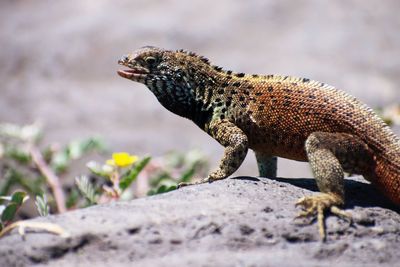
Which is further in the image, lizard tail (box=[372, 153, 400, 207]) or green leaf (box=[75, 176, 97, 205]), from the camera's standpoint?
green leaf (box=[75, 176, 97, 205])

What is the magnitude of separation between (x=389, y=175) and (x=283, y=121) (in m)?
1.05

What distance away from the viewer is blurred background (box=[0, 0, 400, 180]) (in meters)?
13.4

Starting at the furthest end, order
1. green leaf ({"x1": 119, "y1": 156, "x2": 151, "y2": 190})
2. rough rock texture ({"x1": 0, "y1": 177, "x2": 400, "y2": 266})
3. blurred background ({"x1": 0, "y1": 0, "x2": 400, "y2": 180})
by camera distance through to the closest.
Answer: blurred background ({"x1": 0, "y1": 0, "x2": 400, "y2": 180}) → green leaf ({"x1": 119, "y1": 156, "x2": 151, "y2": 190}) → rough rock texture ({"x1": 0, "y1": 177, "x2": 400, "y2": 266})

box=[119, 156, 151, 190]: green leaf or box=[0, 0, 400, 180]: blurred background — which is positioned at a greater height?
box=[0, 0, 400, 180]: blurred background

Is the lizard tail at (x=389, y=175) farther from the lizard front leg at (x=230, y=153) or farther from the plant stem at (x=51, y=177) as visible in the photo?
the plant stem at (x=51, y=177)

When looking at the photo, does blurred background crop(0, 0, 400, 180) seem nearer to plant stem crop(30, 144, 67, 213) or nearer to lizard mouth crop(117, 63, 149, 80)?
plant stem crop(30, 144, 67, 213)

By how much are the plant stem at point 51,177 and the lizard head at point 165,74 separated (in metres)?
1.88

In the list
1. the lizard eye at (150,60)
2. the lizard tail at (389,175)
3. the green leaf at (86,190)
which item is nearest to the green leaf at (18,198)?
the green leaf at (86,190)

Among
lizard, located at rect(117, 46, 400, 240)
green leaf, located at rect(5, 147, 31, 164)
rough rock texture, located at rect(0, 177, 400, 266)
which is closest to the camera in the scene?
rough rock texture, located at rect(0, 177, 400, 266)

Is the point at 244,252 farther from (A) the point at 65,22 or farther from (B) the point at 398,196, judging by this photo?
(A) the point at 65,22

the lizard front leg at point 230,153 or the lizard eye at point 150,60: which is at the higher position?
the lizard eye at point 150,60

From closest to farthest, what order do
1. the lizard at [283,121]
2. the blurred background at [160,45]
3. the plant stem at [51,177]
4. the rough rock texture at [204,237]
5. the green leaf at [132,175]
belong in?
1. the rough rock texture at [204,237]
2. the lizard at [283,121]
3. the green leaf at [132,175]
4. the plant stem at [51,177]
5. the blurred background at [160,45]

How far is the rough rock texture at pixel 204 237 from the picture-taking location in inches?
196

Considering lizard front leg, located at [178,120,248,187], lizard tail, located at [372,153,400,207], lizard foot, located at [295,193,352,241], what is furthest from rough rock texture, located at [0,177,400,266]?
lizard front leg, located at [178,120,248,187]
